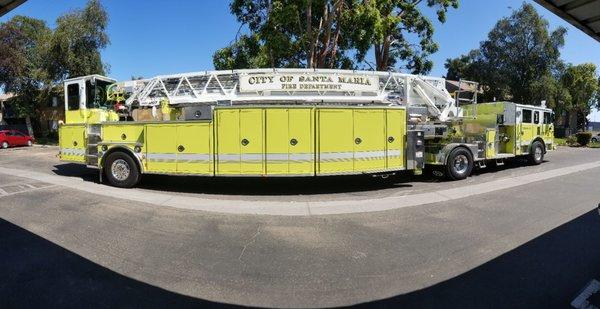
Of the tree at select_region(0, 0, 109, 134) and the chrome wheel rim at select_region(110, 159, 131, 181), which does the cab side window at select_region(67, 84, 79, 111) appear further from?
the tree at select_region(0, 0, 109, 134)

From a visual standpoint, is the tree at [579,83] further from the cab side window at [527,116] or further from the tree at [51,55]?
the tree at [51,55]

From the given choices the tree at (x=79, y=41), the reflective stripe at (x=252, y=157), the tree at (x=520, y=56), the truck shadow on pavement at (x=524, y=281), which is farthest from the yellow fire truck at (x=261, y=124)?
the tree at (x=520, y=56)

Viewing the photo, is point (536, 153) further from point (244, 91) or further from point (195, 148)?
point (195, 148)

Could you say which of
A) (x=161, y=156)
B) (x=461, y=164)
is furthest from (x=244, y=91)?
(x=461, y=164)

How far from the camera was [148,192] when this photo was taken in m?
10.3

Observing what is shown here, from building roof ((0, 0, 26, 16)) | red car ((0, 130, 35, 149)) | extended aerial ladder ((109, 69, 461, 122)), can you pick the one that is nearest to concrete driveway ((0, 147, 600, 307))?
extended aerial ladder ((109, 69, 461, 122))

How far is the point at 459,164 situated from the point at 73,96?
40.8 ft

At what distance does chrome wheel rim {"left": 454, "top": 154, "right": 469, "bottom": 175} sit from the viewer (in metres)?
12.9

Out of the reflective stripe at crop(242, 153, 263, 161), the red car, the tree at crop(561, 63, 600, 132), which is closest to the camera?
the reflective stripe at crop(242, 153, 263, 161)

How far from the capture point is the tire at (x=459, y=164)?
12.7 metres

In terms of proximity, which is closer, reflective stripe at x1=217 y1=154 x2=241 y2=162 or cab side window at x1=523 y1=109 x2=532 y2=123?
reflective stripe at x1=217 y1=154 x2=241 y2=162

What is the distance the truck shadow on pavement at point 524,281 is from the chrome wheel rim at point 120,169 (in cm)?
880

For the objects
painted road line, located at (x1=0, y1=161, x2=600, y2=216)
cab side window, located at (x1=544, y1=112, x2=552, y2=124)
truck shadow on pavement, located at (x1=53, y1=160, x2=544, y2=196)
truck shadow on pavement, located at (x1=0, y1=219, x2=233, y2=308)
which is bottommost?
truck shadow on pavement, located at (x1=0, y1=219, x2=233, y2=308)

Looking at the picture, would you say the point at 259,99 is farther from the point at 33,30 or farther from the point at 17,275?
the point at 33,30
